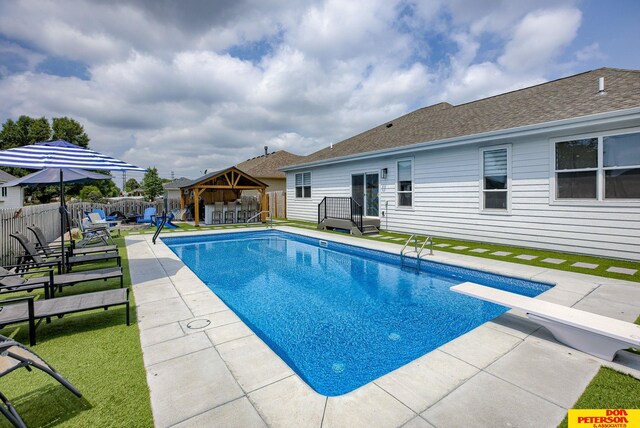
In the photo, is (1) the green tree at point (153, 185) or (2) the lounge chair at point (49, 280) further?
(1) the green tree at point (153, 185)

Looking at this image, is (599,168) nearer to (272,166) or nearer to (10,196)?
(272,166)

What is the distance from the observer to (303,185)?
1709 centimetres

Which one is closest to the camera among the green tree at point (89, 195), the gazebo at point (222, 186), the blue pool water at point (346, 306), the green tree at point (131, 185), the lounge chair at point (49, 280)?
the blue pool water at point (346, 306)

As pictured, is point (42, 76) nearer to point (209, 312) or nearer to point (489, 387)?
point (209, 312)

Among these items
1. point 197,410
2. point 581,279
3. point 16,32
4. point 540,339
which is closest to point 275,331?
point 197,410

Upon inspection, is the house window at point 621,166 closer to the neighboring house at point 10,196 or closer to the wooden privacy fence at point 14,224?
the wooden privacy fence at point 14,224

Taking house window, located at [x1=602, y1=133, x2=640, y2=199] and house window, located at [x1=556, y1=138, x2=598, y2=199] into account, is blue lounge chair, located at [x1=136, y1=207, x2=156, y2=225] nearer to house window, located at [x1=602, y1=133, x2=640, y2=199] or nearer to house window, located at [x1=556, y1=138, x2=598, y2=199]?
house window, located at [x1=556, y1=138, x2=598, y2=199]

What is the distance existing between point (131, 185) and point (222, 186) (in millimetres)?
75030

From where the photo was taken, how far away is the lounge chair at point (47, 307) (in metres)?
3.09

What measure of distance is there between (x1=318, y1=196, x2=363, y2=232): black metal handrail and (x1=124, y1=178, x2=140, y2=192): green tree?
74477 millimetres

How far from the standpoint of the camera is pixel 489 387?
248cm

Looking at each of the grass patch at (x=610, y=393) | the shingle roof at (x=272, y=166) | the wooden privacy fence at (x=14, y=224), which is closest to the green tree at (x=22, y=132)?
the shingle roof at (x=272, y=166)

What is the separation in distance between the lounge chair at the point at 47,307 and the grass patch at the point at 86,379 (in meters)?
0.37

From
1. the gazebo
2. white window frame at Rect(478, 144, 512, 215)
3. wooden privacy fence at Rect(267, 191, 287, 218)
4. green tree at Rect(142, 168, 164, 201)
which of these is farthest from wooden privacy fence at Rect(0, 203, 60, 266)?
green tree at Rect(142, 168, 164, 201)
